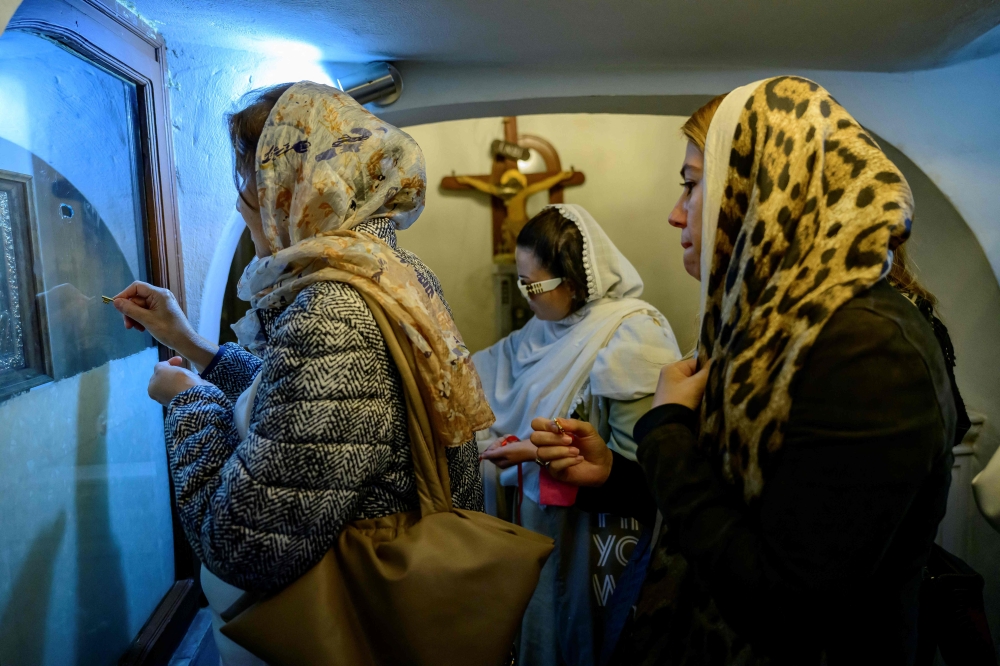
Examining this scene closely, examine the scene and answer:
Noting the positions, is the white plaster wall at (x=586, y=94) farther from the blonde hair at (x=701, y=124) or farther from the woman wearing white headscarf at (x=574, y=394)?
the blonde hair at (x=701, y=124)

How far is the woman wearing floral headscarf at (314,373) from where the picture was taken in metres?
0.80

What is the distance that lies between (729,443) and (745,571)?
174mm

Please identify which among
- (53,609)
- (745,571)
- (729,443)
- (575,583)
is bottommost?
(575,583)

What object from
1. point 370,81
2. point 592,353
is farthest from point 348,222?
point 592,353

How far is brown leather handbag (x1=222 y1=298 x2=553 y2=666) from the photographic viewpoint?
0.84 metres

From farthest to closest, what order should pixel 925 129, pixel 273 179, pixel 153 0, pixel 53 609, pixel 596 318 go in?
pixel 596 318 → pixel 925 129 → pixel 153 0 → pixel 53 609 → pixel 273 179

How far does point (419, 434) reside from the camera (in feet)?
3.00

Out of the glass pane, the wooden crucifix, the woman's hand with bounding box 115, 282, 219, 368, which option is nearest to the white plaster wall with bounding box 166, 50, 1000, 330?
the glass pane

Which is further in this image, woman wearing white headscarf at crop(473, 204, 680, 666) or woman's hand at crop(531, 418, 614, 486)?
woman wearing white headscarf at crop(473, 204, 680, 666)

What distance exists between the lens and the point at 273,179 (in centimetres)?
98

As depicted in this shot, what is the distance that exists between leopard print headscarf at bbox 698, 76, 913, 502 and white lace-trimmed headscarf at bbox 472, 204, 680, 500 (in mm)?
915

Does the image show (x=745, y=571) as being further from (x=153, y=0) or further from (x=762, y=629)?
(x=153, y=0)

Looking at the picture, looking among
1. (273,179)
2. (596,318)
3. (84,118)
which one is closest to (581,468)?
(273,179)

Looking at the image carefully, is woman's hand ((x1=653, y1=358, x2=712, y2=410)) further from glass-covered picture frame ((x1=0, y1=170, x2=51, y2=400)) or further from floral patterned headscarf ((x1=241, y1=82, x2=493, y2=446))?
glass-covered picture frame ((x1=0, y1=170, x2=51, y2=400))
